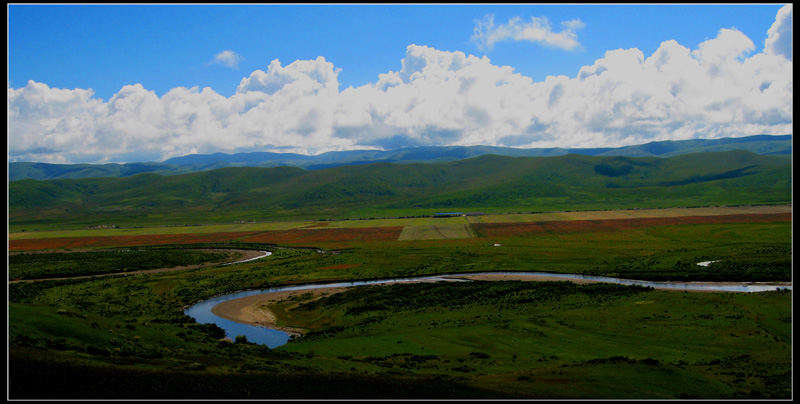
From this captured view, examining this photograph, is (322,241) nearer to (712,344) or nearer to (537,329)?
(537,329)

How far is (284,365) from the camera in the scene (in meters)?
32.7

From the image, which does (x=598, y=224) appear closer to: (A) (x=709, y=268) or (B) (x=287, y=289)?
(A) (x=709, y=268)

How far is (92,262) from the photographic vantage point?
108 metres

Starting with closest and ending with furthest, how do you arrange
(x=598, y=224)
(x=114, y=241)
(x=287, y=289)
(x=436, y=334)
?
1. (x=436, y=334)
2. (x=287, y=289)
3. (x=114, y=241)
4. (x=598, y=224)

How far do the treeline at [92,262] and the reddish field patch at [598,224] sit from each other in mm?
77178

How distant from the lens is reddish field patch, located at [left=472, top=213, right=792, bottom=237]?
149 metres

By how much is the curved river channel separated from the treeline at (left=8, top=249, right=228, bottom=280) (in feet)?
134

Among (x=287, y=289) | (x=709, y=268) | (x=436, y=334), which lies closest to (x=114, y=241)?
(x=287, y=289)

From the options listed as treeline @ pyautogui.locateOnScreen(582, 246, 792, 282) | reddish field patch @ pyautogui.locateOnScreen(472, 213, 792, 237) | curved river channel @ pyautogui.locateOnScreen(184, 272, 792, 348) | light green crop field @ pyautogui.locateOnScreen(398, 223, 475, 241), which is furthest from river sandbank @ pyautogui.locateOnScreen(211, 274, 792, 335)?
reddish field patch @ pyautogui.locateOnScreen(472, 213, 792, 237)

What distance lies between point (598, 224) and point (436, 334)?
13155cm

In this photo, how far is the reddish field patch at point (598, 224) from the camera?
490 feet

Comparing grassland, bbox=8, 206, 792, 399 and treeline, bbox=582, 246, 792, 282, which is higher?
grassland, bbox=8, 206, 792, 399

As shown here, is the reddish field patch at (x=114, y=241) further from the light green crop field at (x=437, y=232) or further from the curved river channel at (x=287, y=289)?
the curved river channel at (x=287, y=289)

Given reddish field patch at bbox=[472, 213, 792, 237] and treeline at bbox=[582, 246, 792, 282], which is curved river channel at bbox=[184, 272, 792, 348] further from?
reddish field patch at bbox=[472, 213, 792, 237]
